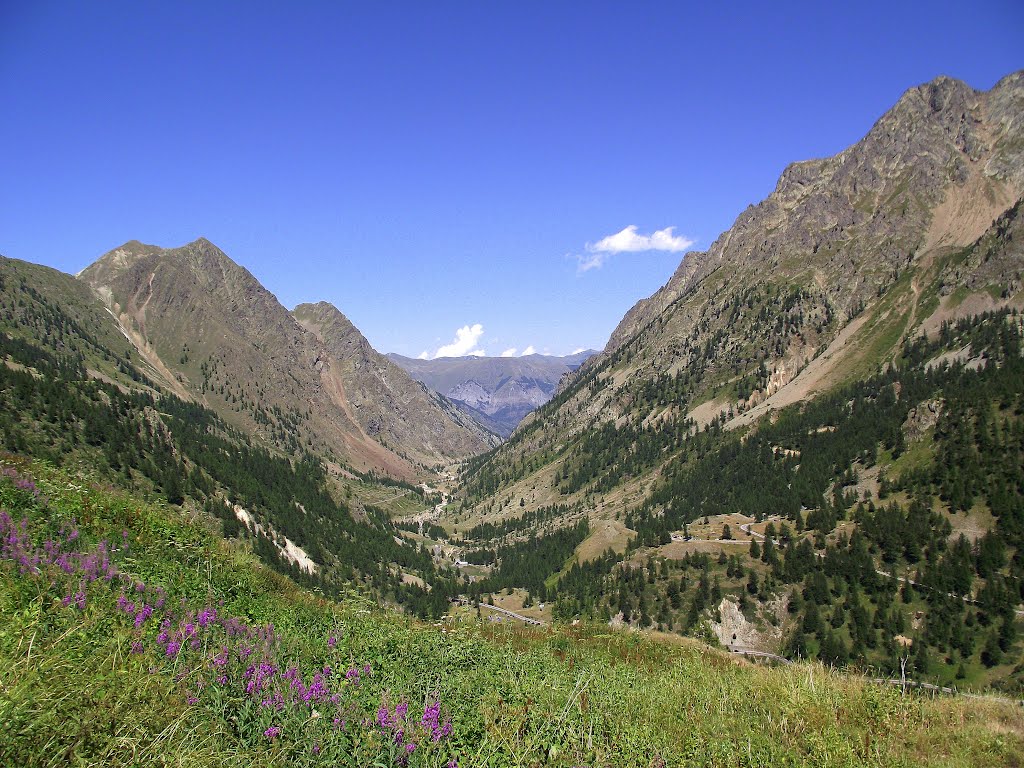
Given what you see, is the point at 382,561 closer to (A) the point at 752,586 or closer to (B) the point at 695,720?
(A) the point at 752,586

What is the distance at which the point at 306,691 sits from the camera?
26.2 ft

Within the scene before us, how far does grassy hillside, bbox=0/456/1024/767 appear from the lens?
6570 mm

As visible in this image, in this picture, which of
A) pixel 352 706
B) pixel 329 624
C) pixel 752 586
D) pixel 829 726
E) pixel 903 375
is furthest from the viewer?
pixel 903 375

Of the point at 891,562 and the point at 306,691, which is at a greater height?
the point at 306,691

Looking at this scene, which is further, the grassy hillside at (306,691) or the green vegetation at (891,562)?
the green vegetation at (891,562)

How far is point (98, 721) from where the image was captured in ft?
20.0

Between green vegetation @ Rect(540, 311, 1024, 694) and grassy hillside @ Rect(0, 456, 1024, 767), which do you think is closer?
grassy hillside @ Rect(0, 456, 1024, 767)

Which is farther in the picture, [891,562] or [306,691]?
[891,562]

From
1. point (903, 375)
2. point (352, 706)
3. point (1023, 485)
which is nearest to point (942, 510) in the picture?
point (1023, 485)

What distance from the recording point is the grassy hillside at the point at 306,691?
21.6ft

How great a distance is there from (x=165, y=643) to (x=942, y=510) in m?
135

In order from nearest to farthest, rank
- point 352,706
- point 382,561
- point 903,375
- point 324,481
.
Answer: point 352,706
point 382,561
point 324,481
point 903,375

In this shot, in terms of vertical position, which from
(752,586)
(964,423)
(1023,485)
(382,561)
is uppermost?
(964,423)

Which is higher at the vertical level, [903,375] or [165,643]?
[903,375]
